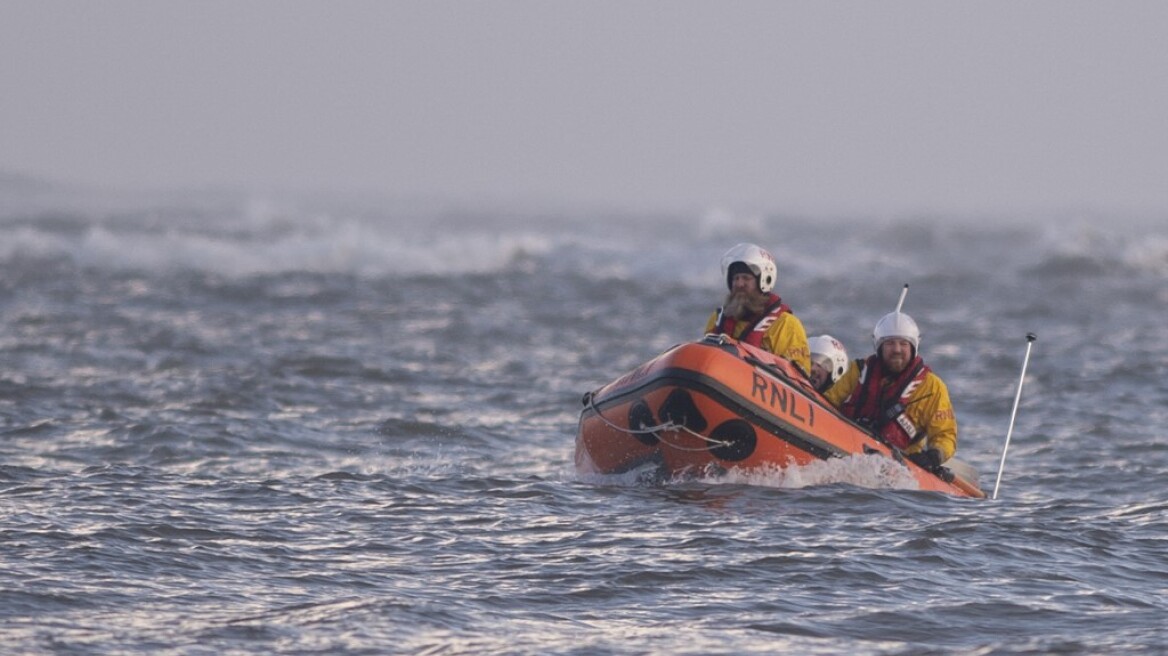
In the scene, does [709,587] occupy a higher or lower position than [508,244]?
lower

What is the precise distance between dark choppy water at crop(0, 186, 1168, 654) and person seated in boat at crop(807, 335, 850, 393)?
1.26m

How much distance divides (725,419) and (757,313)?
4.08 ft

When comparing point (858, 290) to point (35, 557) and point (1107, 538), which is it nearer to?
point (1107, 538)

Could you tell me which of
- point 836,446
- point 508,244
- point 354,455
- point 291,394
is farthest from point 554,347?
point 508,244

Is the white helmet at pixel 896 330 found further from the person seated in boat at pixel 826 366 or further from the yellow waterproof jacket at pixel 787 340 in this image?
the person seated in boat at pixel 826 366

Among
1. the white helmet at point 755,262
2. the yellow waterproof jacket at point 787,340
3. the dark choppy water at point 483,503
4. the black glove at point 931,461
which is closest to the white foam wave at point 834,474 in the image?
the dark choppy water at point 483,503

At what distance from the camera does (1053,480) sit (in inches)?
500

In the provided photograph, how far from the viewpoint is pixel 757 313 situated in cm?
1126

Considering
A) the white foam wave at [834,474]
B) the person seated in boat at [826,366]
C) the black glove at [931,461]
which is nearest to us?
the white foam wave at [834,474]

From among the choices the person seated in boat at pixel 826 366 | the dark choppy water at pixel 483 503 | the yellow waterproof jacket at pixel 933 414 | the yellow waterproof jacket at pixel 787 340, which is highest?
the yellow waterproof jacket at pixel 787 340

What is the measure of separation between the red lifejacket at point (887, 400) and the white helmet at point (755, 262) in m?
0.82

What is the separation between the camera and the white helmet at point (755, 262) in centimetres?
1119

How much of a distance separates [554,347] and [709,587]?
43.5 ft

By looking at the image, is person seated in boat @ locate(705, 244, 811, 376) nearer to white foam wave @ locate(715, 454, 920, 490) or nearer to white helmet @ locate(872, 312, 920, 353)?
white helmet @ locate(872, 312, 920, 353)
